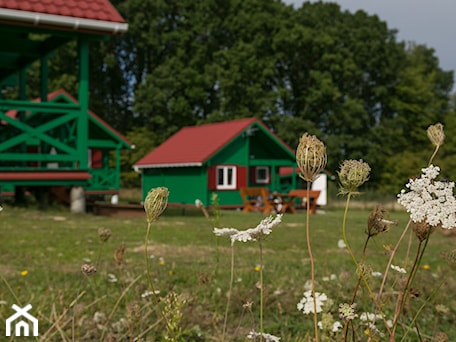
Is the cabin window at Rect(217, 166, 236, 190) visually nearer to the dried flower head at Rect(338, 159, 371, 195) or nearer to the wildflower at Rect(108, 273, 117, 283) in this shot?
the wildflower at Rect(108, 273, 117, 283)

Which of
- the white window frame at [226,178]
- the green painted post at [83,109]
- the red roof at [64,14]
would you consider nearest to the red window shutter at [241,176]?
the white window frame at [226,178]

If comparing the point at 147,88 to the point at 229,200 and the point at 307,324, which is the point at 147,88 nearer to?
the point at 229,200

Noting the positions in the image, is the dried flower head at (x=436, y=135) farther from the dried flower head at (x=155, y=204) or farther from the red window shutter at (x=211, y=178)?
the red window shutter at (x=211, y=178)

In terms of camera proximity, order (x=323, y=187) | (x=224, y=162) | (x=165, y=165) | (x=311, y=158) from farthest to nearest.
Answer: (x=323, y=187)
(x=165, y=165)
(x=224, y=162)
(x=311, y=158)

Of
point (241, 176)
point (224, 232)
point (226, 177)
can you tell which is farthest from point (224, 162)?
point (224, 232)

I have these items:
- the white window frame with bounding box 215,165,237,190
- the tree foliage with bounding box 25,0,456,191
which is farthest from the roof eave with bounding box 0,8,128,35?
the tree foliage with bounding box 25,0,456,191

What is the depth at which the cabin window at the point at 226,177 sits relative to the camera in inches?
1073

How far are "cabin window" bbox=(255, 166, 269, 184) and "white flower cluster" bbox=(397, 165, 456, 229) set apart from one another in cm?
2792

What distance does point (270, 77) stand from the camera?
1756 inches

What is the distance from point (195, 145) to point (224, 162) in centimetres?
190

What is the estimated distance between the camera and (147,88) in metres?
41.8

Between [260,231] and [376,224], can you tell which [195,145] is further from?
[260,231]

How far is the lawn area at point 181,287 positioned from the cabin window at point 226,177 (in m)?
18.2

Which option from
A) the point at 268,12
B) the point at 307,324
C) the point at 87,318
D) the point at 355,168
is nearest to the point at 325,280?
the point at 307,324
